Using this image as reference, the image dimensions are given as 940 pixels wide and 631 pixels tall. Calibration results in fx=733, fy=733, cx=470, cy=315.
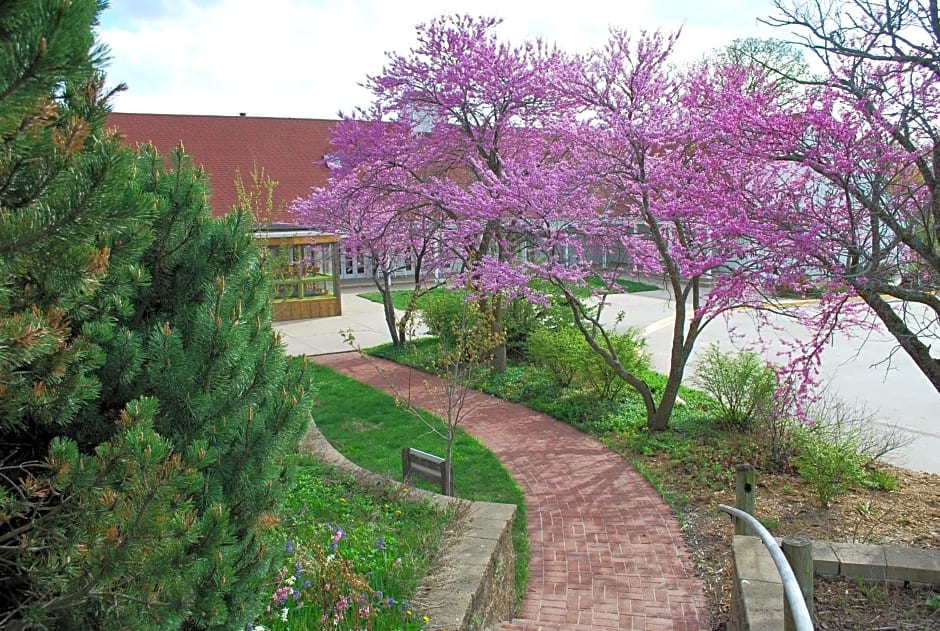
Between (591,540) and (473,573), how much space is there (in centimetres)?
230

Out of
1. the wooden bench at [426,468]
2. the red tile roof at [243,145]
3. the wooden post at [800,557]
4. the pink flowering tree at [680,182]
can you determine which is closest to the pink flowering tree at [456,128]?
the pink flowering tree at [680,182]

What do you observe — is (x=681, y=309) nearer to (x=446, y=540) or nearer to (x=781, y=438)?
(x=781, y=438)

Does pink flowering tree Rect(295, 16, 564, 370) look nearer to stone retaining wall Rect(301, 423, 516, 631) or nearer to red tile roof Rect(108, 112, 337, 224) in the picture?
stone retaining wall Rect(301, 423, 516, 631)

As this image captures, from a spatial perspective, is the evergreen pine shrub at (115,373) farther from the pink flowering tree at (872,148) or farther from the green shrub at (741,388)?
the green shrub at (741,388)

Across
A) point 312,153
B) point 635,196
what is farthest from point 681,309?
point 312,153

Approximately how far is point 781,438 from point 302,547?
223 inches

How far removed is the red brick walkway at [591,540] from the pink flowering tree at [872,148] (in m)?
2.70

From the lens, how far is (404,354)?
1466cm

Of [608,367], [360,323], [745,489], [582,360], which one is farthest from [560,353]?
[360,323]

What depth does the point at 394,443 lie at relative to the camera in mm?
9406

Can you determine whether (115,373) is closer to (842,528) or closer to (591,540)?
(591,540)

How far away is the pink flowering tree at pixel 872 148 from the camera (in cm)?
571

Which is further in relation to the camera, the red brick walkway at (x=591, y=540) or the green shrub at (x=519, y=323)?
the green shrub at (x=519, y=323)

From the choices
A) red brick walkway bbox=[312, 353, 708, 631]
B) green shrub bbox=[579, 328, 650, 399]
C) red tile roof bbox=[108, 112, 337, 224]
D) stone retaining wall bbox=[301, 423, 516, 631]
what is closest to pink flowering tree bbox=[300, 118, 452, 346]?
green shrub bbox=[579, 328, 650, 399]
